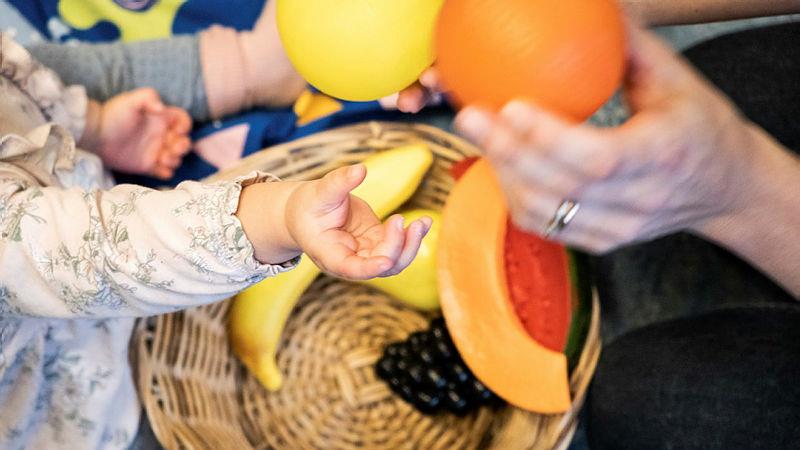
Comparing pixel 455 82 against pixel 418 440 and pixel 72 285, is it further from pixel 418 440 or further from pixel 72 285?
pixel 418 440

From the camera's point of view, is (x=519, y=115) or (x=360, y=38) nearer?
(x=519, y=115)

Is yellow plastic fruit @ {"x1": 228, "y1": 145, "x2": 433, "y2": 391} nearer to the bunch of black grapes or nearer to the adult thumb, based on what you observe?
the bunch of black grapes

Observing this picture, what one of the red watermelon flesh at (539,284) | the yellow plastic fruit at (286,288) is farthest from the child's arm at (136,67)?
the red watermelon flesh at (539,284)

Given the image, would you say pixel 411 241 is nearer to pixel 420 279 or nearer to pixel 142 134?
pixel 420 279

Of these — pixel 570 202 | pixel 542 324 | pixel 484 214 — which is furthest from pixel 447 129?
pixel 570 202

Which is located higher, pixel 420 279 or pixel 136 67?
pixel 136 67

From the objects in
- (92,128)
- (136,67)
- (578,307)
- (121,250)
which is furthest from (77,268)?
(578,307)

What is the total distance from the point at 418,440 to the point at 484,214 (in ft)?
1.01

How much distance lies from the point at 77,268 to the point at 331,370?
415 millimetres

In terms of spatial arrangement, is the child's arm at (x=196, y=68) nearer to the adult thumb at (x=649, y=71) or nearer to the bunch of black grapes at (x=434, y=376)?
the bunch of black grapes at (x=434, y=376)

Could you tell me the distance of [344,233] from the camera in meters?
0.55

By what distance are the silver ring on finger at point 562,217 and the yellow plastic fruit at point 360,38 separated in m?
0.19

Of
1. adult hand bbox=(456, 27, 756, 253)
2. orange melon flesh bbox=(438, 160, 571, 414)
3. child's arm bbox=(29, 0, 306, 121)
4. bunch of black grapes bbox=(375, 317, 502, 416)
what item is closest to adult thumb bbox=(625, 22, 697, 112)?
adult hand bbox=(456, 27, 756, 253)

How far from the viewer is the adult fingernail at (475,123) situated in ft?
1.42
